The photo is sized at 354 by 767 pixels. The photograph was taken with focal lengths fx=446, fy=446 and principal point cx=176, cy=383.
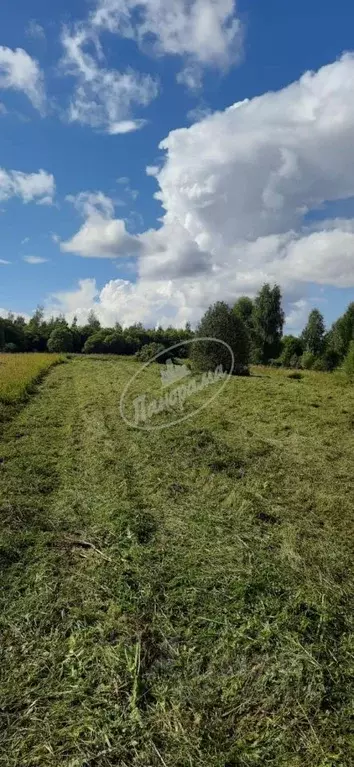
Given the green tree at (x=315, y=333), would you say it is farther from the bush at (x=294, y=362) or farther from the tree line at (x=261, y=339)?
the bush at (x=294, y=362)

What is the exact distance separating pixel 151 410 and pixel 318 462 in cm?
524

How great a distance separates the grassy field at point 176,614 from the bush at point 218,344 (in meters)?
17.5

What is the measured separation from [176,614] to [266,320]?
5091 centimetres

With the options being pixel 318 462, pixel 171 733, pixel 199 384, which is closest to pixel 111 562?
pixel 171 733

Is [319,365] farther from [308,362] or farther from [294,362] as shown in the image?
[294,362]

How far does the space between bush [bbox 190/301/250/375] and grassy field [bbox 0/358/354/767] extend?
57.4 feet

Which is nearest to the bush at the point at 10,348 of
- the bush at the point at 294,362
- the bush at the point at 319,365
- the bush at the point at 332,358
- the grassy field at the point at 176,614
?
the bush at the point at 294,362

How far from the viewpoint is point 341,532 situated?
488 centimetres

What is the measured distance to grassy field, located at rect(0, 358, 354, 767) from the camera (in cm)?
243

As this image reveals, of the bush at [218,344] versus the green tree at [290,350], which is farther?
the green tree at [290,350]

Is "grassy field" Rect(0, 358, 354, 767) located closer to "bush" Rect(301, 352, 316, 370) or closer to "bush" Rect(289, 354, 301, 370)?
"bush" Rect(301, 352, 316, 370)

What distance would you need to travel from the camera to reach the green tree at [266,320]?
52.3m

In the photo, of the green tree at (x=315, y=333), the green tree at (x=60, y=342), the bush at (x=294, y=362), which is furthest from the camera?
the green tree at (x=60, y=342)

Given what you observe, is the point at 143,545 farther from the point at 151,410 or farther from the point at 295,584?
the point at 151,410
